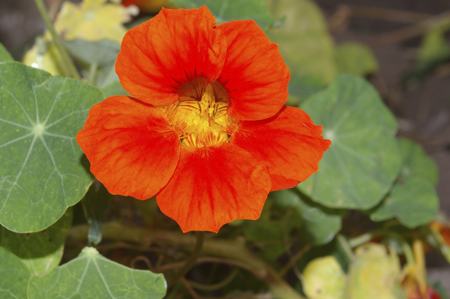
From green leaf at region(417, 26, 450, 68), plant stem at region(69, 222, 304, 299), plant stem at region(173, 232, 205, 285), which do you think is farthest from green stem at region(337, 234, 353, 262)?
green leaf at region(417, 26, 450, 68)

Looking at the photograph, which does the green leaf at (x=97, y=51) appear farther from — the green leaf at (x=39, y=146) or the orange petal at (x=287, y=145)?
the orange petal at (x=287, y=145)

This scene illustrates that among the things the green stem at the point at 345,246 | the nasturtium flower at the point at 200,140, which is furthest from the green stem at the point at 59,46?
→ the green stem at the point at 345,246

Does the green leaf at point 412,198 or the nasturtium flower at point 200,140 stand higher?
the nasturtium flower at point 200,140

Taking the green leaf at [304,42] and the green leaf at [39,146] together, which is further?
the green leaf at [304,42]

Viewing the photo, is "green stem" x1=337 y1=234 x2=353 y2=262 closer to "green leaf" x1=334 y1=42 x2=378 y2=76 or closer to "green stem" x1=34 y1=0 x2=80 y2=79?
"green stem" x1=34 y1=0 x2=80 y2=79

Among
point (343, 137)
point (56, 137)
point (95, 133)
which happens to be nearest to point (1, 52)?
point (56, 137)

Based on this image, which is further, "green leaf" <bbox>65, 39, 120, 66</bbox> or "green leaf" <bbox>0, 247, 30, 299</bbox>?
"green leaf" <bbox>65, 39, 120, 66</bbox>

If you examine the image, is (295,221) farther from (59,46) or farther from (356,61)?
(356,61)

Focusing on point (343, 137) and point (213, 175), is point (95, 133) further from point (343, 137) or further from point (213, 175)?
point (343, 137)
